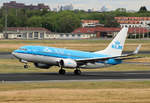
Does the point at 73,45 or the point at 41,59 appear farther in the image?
the point at 73,45

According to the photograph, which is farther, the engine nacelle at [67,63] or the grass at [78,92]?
the engine nacelle at [67,63]

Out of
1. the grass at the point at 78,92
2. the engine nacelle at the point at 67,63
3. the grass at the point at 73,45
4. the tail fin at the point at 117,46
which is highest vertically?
the tail fin at the point at 117,46

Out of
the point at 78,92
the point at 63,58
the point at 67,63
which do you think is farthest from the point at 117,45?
the point at 78,92

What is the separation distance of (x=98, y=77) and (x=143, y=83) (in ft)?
25.0

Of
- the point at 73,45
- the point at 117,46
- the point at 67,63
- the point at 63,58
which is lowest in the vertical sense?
the point at 73,45

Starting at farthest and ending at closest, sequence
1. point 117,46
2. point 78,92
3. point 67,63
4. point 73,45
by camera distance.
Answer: point 73,45
point 117,46
point 67,63
point 78,92

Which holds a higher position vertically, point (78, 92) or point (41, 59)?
point (41, 59)

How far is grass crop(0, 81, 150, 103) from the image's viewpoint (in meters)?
38.0

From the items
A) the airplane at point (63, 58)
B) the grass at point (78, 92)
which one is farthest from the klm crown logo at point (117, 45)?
the grass at point (78, 92)

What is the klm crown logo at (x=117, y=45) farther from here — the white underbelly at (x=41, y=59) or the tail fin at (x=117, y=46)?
the white underbelly at (x=41, y=59)

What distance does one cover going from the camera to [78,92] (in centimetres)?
4219

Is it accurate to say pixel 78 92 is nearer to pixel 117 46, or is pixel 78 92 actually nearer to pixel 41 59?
pixel 41 59

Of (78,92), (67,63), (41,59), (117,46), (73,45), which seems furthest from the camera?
(73,45)

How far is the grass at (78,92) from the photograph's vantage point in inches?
1497
